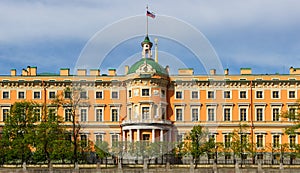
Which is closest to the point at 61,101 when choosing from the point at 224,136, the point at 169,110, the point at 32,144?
the point at 32,144

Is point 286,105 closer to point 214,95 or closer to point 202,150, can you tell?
point 214,95

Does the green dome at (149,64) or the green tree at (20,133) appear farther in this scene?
the green dome at (149,64)

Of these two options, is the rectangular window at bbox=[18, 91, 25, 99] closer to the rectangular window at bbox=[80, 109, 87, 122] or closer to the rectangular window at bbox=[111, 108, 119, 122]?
the rectangular window at bbox=[80, 109, 87, 122]

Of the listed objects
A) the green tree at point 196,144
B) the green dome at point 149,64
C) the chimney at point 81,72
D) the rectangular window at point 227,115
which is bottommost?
the green tree at point 196,144

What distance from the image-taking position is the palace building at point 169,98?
8131cm

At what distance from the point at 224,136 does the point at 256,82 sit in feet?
30.7

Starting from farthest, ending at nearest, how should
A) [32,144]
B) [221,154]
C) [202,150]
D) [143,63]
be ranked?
1. [143,63]
2. [221,154]
3. [202,150]
4. [32,144]

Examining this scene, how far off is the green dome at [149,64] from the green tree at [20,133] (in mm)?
20587

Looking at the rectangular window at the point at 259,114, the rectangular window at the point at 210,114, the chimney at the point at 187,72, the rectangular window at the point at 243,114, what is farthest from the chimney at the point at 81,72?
the rectangular window at the point at 259,114

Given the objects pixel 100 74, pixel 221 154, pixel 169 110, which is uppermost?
pixel 100 74

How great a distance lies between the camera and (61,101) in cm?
6525

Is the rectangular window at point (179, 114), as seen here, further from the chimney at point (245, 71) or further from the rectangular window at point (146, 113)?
the chimney at point (245, 71)

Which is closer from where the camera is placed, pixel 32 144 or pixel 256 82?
pixel 32 144

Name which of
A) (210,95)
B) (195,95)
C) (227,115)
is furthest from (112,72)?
(227,115)
